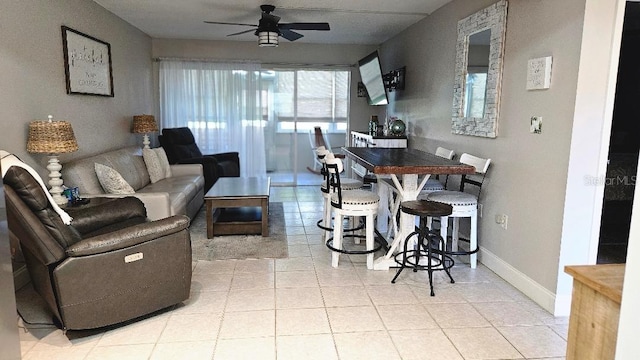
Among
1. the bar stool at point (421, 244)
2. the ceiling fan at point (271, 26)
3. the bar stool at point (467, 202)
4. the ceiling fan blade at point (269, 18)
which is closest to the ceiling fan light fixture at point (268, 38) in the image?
the ceiling fan at point (271, 26)

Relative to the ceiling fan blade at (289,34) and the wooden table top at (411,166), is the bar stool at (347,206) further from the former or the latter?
the ceiling fan blade at (289,34)

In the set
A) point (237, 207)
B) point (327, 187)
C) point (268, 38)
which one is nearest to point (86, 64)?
point (268, 38)

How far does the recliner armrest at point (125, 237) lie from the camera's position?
2.27 m

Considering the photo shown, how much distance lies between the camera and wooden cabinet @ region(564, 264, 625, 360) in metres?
1.16

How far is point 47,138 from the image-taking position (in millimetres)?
3121

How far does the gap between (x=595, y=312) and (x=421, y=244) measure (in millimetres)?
2061

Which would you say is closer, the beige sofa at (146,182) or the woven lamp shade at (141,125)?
the beige sofa at (146,182)

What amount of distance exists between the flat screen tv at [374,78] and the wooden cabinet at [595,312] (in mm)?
4505

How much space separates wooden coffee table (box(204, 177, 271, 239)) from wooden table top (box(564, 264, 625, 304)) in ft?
10.5

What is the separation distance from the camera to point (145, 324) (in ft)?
8.38

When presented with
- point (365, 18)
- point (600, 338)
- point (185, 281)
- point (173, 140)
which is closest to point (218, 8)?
point (365, 18)

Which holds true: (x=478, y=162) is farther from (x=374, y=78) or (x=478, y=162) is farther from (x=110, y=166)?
(x=110, y=166)

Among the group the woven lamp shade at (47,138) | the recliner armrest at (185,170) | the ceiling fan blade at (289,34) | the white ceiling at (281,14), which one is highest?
the white ceiling at (281,14)

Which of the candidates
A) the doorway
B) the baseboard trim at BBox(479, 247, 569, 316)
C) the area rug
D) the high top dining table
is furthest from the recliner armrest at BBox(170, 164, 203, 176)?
the doorway
